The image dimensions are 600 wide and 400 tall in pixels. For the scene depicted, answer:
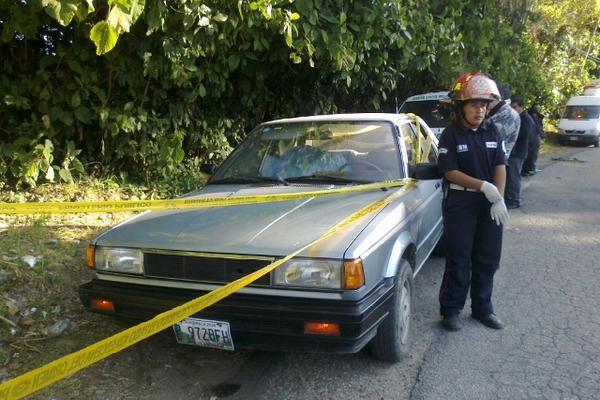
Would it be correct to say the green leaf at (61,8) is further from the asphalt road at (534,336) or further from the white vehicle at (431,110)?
the white vehicle at (431,110)

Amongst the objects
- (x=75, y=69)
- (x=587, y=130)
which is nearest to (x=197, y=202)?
(x=75, y=69)

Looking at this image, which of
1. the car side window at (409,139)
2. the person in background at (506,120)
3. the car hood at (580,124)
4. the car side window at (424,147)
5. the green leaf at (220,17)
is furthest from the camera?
the car hood at (580,124)

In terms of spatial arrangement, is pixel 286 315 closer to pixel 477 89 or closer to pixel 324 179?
pixel 324 179

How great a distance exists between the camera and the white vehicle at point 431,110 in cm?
1020

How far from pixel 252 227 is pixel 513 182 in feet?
20.1

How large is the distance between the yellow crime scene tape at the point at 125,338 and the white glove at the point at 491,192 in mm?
693

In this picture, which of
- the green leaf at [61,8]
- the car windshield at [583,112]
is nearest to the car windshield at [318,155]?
the green leaf at [61,8]

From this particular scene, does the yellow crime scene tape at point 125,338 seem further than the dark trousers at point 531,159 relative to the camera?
No

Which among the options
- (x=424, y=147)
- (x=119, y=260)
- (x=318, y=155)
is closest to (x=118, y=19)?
(x=119, y=260)

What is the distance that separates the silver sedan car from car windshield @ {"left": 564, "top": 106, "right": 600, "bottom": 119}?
21827 millimetres

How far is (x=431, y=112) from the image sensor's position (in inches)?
408

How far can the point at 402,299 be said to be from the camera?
3.17 metres

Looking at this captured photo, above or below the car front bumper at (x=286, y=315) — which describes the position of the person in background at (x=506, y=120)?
above

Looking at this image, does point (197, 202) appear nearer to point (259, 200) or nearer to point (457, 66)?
point (259, 200)
